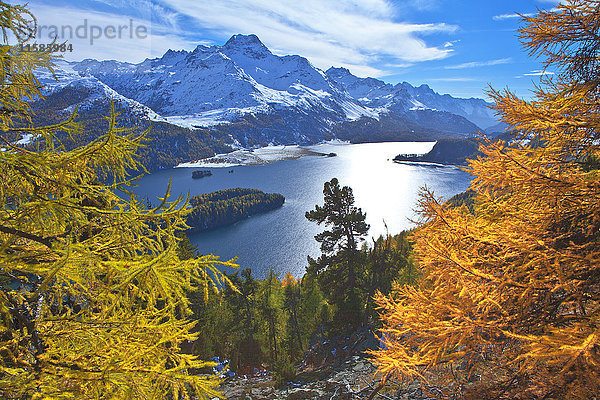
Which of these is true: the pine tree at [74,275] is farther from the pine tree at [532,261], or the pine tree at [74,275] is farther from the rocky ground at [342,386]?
the rocky ground at [342,386]

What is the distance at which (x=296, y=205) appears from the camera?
101750 millimetres

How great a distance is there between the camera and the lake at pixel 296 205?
66.4 meters

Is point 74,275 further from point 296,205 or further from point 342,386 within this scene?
point 296,205

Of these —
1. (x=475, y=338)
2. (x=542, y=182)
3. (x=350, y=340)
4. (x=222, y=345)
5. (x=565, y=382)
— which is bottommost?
(x=222, y=345)

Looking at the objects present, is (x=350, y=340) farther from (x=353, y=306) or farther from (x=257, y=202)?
(x=257, y=202)

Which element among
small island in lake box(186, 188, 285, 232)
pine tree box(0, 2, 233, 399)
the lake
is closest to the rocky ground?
pine tree box(0, 2, 233, 399)

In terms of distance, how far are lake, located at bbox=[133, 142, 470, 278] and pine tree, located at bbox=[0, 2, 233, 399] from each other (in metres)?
19.8

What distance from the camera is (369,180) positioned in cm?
13400

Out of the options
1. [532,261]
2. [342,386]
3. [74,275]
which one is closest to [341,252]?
[342,386]

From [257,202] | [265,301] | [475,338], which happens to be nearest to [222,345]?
[265,301]

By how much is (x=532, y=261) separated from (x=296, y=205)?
321ft

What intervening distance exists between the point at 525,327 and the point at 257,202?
4053 inches

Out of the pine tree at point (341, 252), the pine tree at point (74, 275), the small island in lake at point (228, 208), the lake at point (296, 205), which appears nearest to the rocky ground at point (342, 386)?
the pine tree at point (341, 252)

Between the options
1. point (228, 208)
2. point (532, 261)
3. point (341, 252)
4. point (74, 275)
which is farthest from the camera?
point (228, 208)
